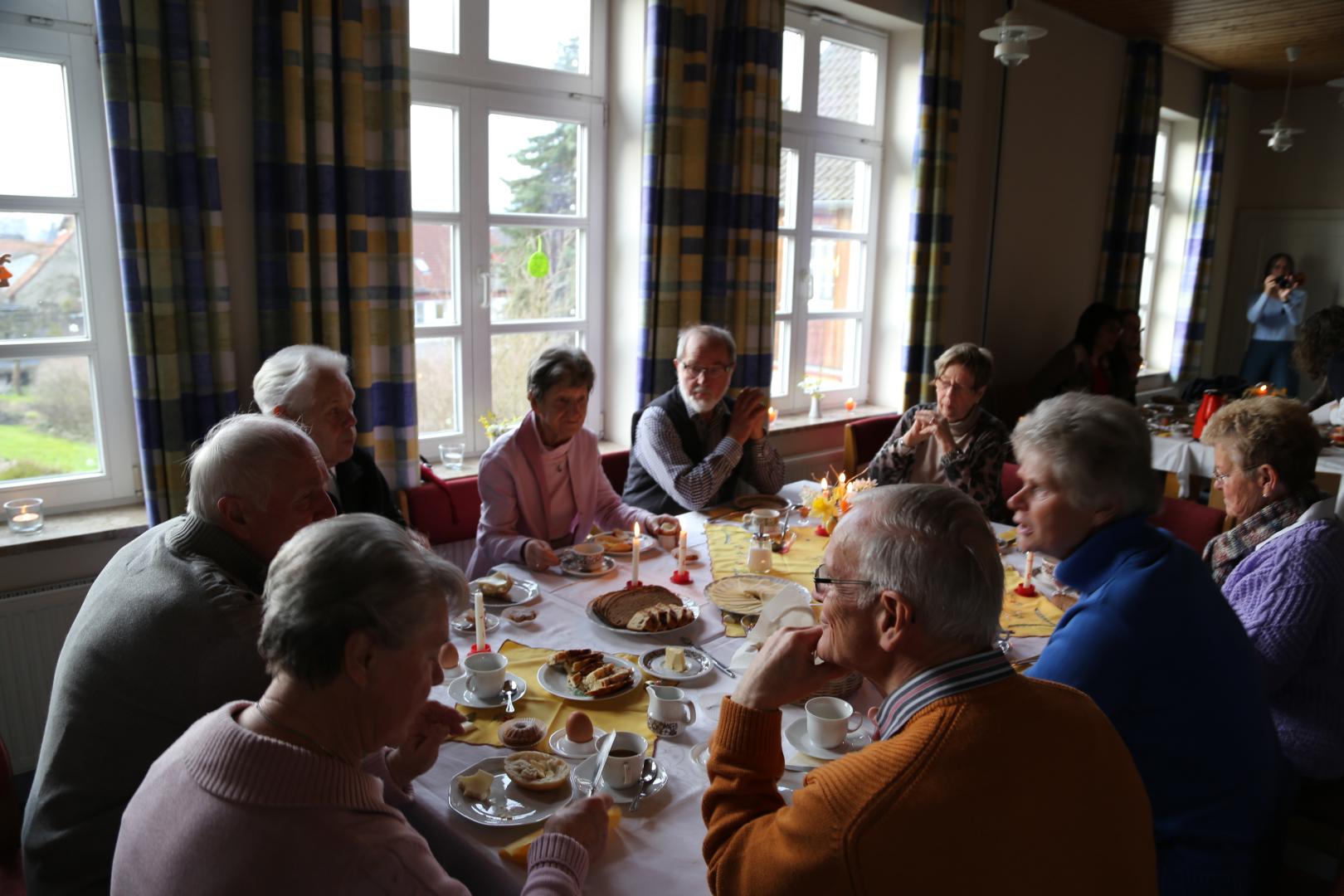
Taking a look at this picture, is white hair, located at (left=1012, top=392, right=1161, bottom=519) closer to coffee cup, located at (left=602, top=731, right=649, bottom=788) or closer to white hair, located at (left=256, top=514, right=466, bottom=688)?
coffee cup, located at (left=602, top=731, right=649, bottom=788)

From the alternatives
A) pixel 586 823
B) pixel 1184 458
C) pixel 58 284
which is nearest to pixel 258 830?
pixel 586 823

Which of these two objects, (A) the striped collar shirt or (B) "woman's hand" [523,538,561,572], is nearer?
(A) the striped collar shirt

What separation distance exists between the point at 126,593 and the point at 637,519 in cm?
168

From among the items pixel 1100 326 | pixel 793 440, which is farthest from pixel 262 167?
pixel 1100 326

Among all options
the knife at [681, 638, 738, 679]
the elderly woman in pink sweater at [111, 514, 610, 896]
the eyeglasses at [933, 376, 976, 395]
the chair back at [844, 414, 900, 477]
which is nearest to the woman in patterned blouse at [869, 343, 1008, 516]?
the eyeglasses at [933, 376, 976, 395]

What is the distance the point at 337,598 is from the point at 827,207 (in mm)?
4624

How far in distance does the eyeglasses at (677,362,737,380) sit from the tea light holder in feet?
6.95

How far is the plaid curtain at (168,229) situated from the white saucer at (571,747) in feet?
5.83

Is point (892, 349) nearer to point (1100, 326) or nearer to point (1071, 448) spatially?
point (1100, 326)

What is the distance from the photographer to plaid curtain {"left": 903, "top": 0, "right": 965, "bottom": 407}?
195 inches

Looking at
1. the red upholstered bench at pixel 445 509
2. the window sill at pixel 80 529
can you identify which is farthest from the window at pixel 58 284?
the red upholstered bench at pixel 445 509

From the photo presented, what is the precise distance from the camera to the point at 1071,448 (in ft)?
5.25

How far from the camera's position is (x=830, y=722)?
155 cm

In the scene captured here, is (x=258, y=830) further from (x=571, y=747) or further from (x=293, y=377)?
(x=293, y=377)
